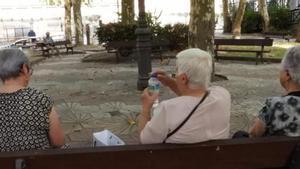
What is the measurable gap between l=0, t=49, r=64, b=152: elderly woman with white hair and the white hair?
3.20 ft

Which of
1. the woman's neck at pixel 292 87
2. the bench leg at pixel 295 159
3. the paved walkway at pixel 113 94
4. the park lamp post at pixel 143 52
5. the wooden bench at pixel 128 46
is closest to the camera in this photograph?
the bench leg at pixel 295 159

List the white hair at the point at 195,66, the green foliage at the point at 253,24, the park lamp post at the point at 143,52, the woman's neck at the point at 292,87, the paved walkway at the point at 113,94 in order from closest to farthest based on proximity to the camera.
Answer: the white hair at the point at 195,66 → the woman's neck at the point at 292,87 → the paved walkway at the point at 113,94 → the park lamp post at the point at 143,52 → the green foliage at the point at 253,24

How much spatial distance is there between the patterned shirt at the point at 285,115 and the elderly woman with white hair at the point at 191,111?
1.04 ft

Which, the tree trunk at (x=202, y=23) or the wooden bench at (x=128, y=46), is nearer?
the tree trunk at (x=202, y=23)

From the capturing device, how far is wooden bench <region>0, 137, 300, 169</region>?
108 inches

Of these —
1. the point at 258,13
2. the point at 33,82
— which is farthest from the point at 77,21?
the point at 33,82

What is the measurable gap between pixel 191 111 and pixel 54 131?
103cm

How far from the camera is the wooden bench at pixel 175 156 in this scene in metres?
2.75

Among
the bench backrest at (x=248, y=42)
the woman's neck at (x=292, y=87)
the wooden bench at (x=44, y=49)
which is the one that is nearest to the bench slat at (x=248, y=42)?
the bench backrest at (x=248, y=42)

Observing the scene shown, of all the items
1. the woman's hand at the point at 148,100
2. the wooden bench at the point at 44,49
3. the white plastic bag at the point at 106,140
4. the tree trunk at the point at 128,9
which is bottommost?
the wooden bench at the point at 44,49

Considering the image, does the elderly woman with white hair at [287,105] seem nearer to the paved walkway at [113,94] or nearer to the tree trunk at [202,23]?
the paved walkway at [113,94]

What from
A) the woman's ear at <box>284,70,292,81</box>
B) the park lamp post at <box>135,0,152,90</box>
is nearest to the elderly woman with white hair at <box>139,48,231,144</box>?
the woman's ear at <box>284,70,292,81</box>

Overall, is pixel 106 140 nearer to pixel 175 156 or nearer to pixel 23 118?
pixel 23 118

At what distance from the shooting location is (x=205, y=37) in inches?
493
